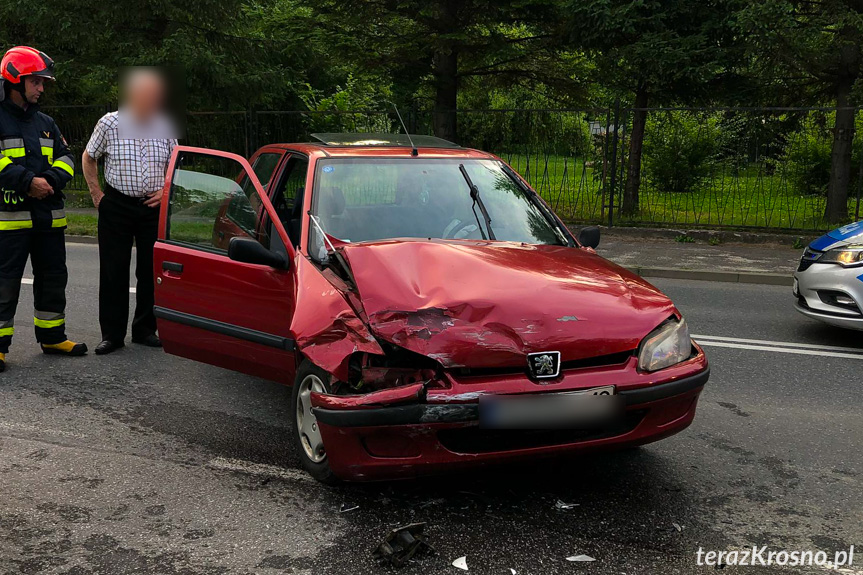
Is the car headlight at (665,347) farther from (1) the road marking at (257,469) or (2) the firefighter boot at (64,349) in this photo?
(2) the firefighter boot at (64,349)

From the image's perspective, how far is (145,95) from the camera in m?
6.41

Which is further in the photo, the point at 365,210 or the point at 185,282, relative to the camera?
the point at 185,282

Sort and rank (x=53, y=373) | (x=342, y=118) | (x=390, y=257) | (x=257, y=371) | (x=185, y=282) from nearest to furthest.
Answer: (x=390, y=257) → (x=257, y=371) → (x=185, y=282) → (x=53, y=373) → (x=342, y=118)

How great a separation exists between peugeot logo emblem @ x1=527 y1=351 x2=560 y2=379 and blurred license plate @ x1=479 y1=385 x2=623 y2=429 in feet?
0.31

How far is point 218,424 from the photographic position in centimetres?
469

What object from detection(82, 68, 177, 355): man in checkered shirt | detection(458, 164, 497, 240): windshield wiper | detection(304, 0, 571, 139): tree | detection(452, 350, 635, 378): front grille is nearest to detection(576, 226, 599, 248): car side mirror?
detection(458, 164, 497, 240): windshield wiper

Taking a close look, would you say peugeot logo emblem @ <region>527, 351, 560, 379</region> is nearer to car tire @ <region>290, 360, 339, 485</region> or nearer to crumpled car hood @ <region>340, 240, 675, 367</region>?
crumpled car hood @ <region>340, 240, 675, 367</region>

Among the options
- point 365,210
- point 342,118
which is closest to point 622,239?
point 342,118

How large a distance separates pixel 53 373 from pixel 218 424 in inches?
70.2

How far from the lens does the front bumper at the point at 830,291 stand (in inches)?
257

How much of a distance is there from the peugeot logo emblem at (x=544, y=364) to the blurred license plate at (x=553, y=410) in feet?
0.31

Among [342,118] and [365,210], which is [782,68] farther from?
[365,210]

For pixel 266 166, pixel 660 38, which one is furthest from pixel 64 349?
pixel 660 38

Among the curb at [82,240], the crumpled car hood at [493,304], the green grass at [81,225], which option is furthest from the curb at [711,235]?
the crumpled car hood at [493,304]
